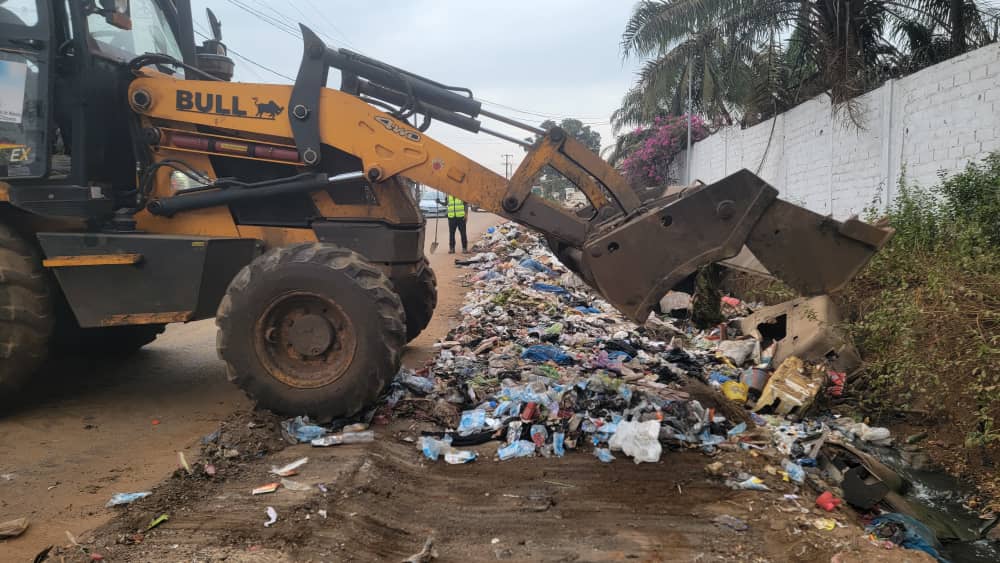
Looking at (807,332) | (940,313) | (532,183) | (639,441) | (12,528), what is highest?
(532,183)

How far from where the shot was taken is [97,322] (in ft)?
15.5

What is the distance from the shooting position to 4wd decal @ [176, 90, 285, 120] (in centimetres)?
481

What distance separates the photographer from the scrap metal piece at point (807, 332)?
5941mm

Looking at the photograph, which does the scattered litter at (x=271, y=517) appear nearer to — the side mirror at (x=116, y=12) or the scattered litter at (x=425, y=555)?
the scattered litter at (x=425, y=555)

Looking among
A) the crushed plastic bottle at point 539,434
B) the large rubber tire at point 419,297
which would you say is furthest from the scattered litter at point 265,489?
the large rubber tire at point 419,297

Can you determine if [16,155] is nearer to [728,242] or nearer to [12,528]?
[12,528]

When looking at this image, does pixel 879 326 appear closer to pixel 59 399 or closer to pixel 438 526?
pixel 438 526

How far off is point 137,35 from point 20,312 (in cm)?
234

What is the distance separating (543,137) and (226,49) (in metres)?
3.32

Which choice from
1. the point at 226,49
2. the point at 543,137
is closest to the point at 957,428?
the point at 543,137

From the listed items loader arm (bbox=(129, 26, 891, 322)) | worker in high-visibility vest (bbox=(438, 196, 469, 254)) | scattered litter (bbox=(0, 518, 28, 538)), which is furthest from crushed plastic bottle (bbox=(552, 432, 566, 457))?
worker in high-visibility vest (bbox=(438, 196, 469, 254))

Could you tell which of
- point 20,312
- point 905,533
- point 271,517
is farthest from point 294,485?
point 905,533

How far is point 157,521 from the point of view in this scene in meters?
3.25

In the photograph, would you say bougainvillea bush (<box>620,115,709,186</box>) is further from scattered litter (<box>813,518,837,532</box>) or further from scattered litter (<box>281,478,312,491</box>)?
scattered litter (<box>281,478,312,491</box>)
